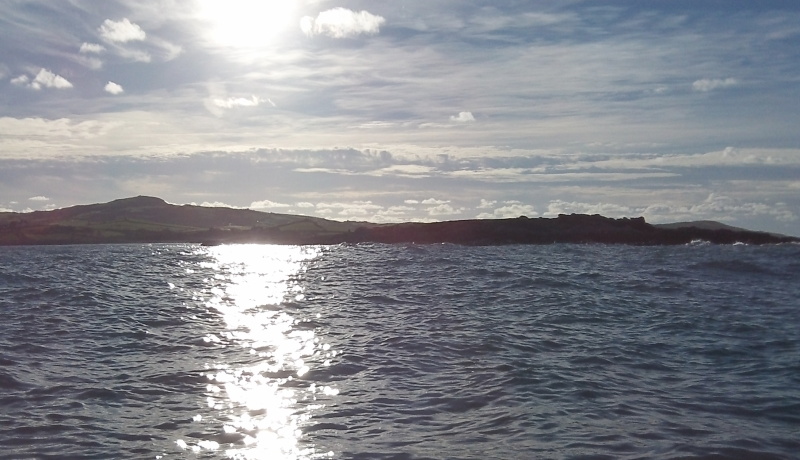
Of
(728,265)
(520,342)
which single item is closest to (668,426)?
(520,342)

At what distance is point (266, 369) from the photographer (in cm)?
1680

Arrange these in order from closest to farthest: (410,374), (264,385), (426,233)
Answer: (264,385), (410,374), (426,233)

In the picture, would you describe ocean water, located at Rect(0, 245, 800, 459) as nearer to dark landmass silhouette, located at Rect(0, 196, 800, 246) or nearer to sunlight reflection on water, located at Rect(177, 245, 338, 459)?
sunlight reflection on water, located at Rect(177, 245, 338, 459)

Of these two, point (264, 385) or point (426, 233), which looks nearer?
point (264, 385)

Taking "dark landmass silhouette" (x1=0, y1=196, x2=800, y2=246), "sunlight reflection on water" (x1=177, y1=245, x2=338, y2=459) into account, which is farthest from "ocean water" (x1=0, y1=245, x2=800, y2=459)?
"dark landmass silhouette" (x1=0, y1=196, x2=800, y2=246)

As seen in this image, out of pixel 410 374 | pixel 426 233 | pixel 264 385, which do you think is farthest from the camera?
pixel 426 233

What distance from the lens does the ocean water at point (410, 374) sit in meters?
11.3

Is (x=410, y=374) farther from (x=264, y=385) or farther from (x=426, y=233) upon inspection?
(x=426, y=233)

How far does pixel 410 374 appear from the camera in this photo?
16.0 m


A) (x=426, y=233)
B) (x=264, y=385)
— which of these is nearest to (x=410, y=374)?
(x=264, y=385)

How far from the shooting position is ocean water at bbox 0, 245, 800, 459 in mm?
11266

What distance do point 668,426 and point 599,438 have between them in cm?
153

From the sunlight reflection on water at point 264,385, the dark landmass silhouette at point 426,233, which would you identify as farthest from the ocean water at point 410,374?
the dark landmass silhouette at point 426,233

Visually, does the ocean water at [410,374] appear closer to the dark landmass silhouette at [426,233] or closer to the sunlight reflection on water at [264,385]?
the sunlight reflection on water at [264,385]
